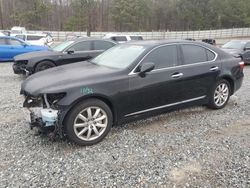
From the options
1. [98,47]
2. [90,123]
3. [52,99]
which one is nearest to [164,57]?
[90,123]

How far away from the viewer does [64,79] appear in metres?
3.88

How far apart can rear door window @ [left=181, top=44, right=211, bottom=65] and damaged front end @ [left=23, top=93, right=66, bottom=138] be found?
2.49 m

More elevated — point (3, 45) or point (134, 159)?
point (3, 45)

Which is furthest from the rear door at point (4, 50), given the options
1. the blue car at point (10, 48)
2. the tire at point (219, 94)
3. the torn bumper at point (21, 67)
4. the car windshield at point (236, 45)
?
the car windshield at point (236, 45)

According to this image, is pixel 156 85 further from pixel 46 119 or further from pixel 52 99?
pixel 46 119

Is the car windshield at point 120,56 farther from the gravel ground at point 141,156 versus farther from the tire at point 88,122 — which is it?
the gravel ground at point 141,156

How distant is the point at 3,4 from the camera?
5500cm

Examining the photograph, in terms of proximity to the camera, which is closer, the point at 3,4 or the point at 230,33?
the point at 230,33

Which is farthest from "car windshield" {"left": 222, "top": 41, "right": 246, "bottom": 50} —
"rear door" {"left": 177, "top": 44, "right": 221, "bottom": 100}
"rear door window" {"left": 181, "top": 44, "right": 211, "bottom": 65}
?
"rear door window" {"left": 181, "top": 44, "right": 211, "bottom": 65}

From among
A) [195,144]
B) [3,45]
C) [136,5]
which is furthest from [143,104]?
[136,5]

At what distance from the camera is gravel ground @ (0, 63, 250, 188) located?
3.06 m

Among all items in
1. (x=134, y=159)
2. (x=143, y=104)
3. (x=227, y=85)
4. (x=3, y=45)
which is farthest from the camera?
(x=3, y=45)

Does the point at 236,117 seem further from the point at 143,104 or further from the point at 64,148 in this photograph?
the point at 64,148

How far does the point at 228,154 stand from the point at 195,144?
49cm
